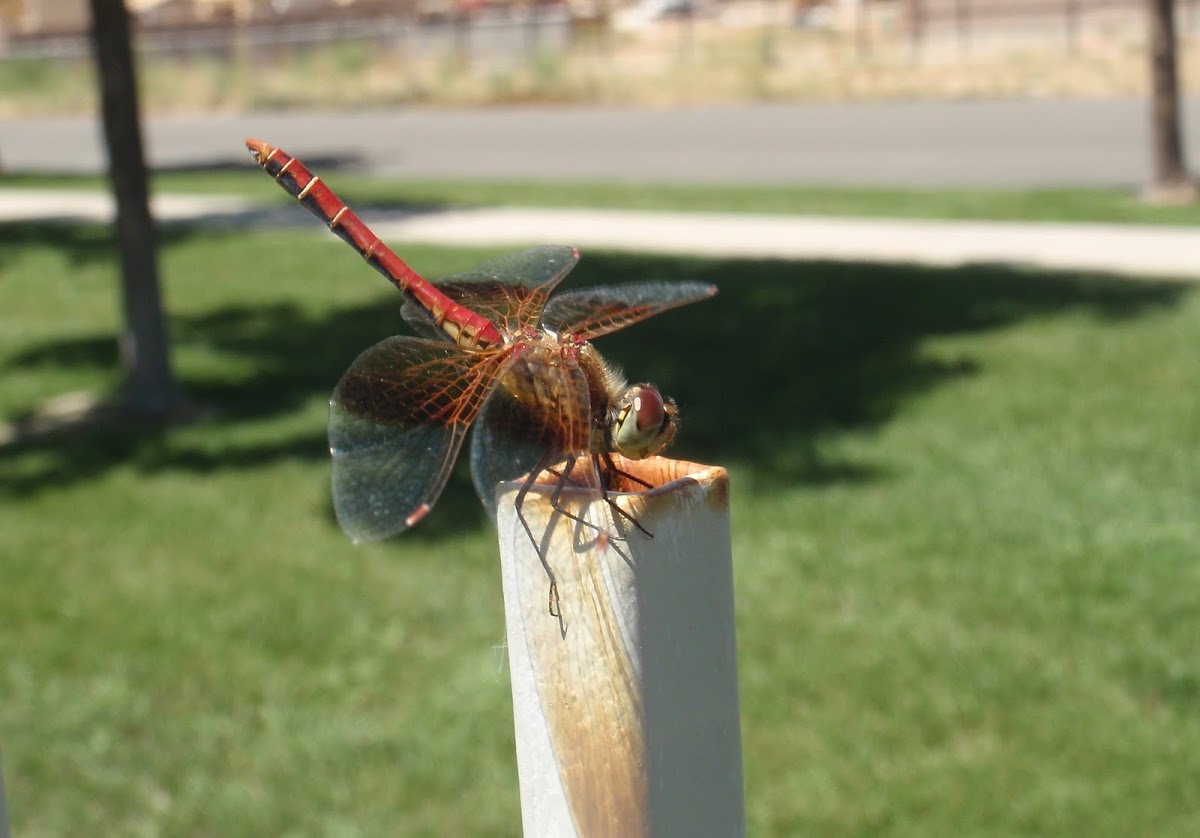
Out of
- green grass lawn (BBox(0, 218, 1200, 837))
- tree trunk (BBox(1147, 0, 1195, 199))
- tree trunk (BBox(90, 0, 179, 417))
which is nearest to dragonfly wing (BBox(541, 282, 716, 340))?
green grass lawn (BBox(0, 218, 1200, 837))

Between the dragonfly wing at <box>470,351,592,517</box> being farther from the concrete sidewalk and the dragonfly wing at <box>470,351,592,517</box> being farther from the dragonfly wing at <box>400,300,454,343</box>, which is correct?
the concrete sidewalk

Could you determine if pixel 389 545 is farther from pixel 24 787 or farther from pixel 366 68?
pixel 366 68

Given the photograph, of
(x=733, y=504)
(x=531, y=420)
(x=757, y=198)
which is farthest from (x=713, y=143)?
(x=531, y=420)

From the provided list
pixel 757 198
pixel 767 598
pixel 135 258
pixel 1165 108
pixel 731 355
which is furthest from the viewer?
pixel 757 198

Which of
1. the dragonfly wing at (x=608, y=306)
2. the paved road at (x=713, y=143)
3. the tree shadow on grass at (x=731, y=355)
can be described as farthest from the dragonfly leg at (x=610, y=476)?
the paved road at (x=713, y=143)

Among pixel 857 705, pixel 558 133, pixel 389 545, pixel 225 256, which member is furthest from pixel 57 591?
pixel 558 133

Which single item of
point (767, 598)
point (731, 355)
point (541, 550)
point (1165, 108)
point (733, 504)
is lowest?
point (767, 598)

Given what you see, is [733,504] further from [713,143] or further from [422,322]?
[713,143]
